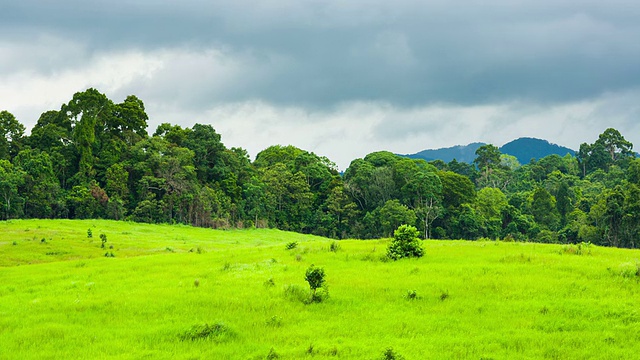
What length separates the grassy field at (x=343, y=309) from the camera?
1206cm

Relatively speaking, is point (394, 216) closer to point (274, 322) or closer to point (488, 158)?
point (274, 322)

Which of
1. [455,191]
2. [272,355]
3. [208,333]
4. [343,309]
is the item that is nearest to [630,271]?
[343,309]

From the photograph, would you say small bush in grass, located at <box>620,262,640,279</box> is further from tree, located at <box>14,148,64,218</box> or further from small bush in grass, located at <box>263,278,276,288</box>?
tree, located at <box>14,148,64,218</box>

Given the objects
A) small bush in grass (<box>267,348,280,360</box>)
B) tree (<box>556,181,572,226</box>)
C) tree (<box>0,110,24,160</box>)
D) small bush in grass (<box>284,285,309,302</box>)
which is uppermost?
tree (<box>0,110,24,160</box>)

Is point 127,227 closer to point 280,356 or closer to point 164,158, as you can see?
point 164,158

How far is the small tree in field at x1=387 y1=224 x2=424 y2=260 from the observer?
23.5 m

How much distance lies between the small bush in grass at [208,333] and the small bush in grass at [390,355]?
4.44 metres

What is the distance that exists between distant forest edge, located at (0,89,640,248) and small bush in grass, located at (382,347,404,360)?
67034 mm

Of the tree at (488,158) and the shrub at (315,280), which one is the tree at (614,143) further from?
the shrub at (315,280)

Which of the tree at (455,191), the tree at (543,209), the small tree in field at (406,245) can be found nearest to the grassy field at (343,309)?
the small tree in field at (406,245)

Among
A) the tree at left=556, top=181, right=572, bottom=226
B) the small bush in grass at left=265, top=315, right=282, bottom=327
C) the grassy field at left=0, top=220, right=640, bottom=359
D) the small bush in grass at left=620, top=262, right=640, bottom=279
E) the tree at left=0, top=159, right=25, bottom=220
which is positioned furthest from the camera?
the tree at left=556, top=181, right=572, bottom=226

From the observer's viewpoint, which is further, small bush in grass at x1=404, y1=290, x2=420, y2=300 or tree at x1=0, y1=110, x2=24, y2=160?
tree at x1=0, y1=110, x2=24, y2=160

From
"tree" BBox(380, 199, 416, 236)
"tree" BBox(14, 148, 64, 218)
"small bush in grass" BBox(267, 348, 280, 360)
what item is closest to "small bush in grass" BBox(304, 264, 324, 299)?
"small bush in grass" BBox(267, 348, 280, 360)

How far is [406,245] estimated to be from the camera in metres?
23.7
